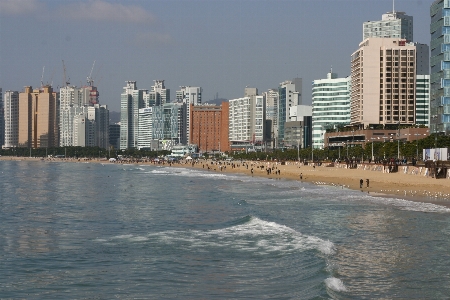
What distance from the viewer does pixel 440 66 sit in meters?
86.4

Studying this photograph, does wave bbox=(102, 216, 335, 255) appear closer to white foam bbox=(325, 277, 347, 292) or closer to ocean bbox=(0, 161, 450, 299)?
ocean bbox=(0, 161, 450, 299)

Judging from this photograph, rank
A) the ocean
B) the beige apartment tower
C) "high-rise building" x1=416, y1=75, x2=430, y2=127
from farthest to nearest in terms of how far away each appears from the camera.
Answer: "high-rise building" x1=416, y1=75, x2=430, y2=127 → the beige apartment tower → the ocean

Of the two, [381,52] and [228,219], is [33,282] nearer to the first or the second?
[228,219]

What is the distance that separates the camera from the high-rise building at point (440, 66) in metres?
84.7

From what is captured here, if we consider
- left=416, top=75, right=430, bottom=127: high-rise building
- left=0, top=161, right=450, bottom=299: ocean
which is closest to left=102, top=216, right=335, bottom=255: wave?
left=0, top=161, right=450, bottom=299: ocean

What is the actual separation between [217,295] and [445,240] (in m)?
11.7

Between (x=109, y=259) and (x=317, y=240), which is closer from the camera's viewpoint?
(x=109, y=259)

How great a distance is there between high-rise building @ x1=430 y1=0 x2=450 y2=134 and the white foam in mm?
70877

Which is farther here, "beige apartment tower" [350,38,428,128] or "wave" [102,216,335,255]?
"beige apartment tower" [350,38,428,128]

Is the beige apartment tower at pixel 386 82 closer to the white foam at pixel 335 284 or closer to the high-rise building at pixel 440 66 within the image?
the high-rise building at pixel 440 66

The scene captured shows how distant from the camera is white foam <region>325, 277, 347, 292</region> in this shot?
57.7 feet

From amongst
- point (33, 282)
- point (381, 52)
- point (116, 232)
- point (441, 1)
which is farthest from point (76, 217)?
point (381, 52)

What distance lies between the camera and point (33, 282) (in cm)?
1902

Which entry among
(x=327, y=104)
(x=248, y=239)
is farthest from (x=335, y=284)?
(x=327, y=104)
